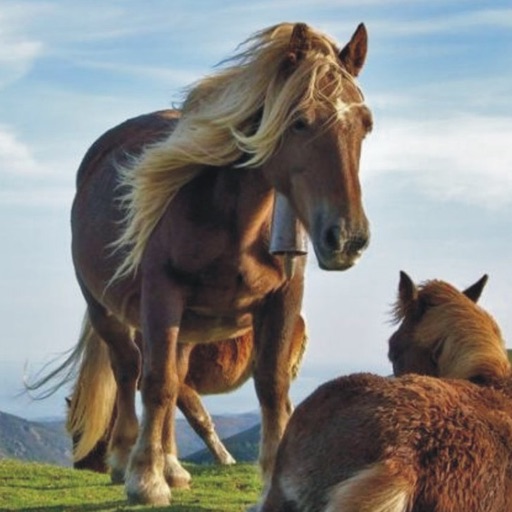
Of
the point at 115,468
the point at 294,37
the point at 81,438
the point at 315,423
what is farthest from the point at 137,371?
the point at 315,423

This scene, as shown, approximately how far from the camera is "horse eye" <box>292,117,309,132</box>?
8930 mm

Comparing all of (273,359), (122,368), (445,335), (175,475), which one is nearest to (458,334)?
(445,335)

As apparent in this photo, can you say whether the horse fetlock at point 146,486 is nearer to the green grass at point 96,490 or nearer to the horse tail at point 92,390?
the green grass at point 96,490

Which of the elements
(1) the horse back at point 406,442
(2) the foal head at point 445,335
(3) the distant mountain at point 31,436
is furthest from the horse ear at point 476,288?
(3) the distant mountain at point 31,436

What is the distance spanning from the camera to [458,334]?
8438mm

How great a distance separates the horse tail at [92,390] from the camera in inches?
521

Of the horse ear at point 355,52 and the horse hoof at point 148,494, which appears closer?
the horse ear at point 355,52

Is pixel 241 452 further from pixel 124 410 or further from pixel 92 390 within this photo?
pixel 124 410

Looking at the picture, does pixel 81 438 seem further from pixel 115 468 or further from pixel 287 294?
pixel 287 294

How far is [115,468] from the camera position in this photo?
37.4ft

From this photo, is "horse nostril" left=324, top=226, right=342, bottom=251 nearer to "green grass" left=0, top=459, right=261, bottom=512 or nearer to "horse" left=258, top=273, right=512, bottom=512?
"horse" left=258, top=273, right=512, bottom=512

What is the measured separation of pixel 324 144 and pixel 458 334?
57.1 inches

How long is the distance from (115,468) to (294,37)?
406 cm

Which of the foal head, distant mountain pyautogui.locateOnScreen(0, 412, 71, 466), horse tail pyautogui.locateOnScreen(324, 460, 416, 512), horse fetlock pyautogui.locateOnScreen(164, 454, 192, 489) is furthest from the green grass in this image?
distant mountain pyautogui.locateOnScreen(0, 412, 71, 466)
